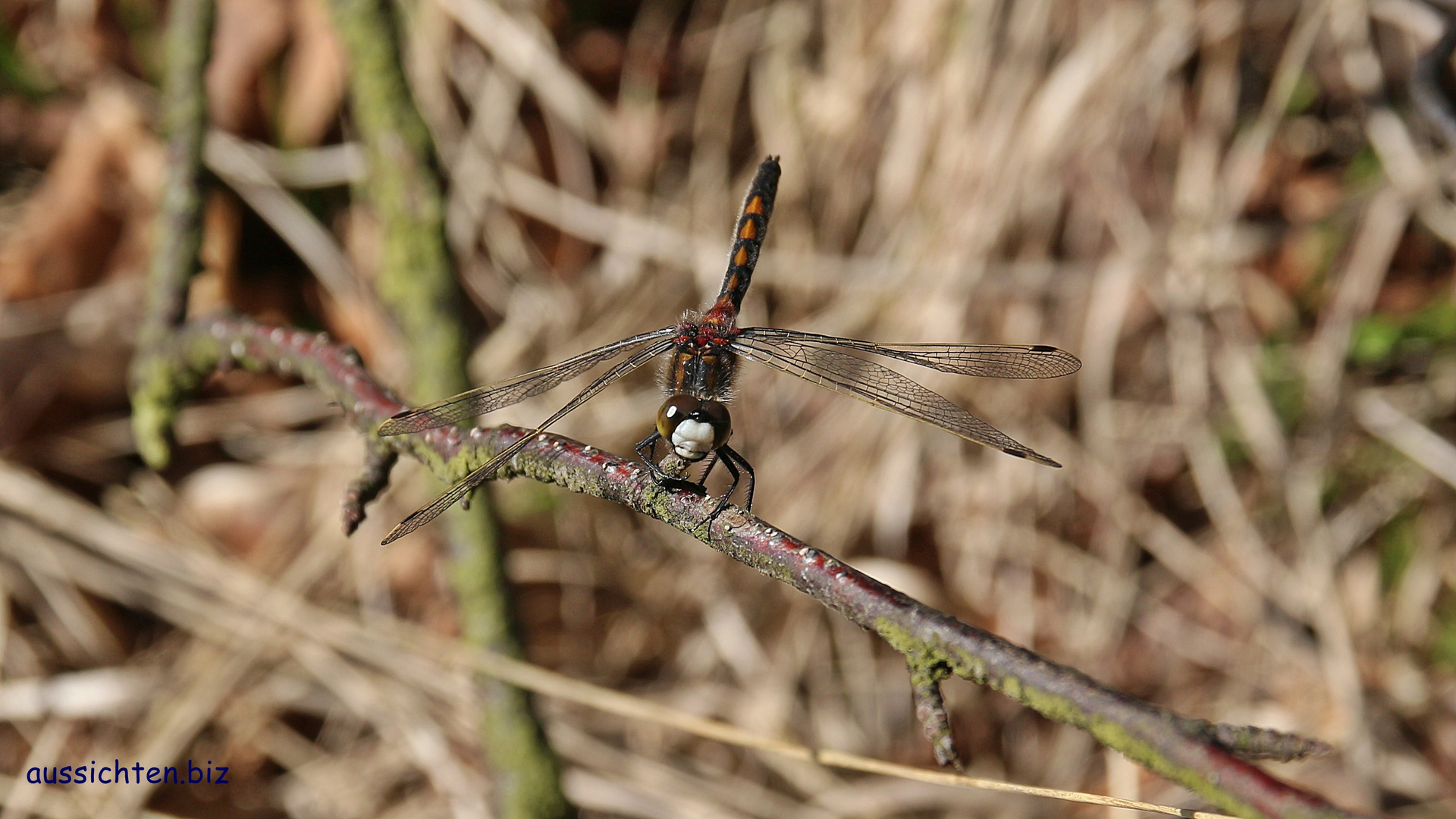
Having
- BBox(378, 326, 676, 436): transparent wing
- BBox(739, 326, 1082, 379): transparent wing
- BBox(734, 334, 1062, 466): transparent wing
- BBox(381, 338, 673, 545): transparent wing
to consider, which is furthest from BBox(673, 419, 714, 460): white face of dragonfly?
BBox(739, 326, 1082, 379): transparent wing

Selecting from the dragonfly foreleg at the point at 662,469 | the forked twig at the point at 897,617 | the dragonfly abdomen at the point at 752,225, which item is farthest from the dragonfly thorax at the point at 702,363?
the forked twig at the point at 897,617

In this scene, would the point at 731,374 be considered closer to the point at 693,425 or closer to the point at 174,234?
the point at 693,425

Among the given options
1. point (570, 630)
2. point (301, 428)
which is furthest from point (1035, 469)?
point (301, 428)

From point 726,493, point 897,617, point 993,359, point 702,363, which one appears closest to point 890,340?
point 993,359

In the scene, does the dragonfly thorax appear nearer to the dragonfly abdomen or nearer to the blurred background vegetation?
the dragonfly abdomen

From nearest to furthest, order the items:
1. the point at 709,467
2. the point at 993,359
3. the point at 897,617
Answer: the point at 897,617 → the point at 709,467 → the point at 993,359

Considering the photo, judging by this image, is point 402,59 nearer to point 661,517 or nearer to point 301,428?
point 661,517

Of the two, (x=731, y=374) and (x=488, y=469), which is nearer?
(x=488, y=469)
